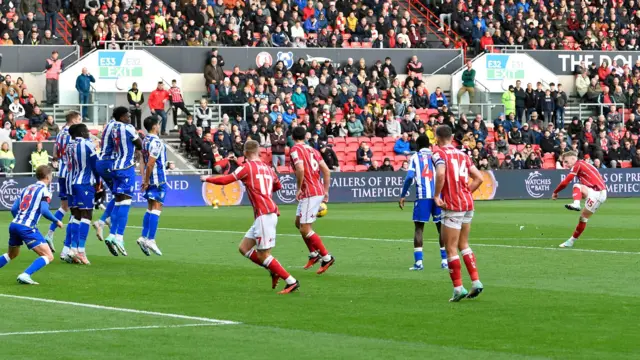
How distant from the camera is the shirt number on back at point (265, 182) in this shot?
1505 centimetres

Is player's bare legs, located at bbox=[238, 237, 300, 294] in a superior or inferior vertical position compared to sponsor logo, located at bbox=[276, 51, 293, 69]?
inferior

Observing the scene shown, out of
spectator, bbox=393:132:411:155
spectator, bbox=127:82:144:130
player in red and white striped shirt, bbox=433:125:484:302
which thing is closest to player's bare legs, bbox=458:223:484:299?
player in red and white striped shirt, bbox=433:125:484:302

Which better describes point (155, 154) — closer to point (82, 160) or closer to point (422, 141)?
point (82, 160)

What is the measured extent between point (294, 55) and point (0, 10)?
10641 mm

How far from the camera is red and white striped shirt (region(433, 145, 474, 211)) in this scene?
14125 millimetres

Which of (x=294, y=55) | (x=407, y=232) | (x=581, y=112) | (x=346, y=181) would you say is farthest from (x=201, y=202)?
(x=581, y=112)

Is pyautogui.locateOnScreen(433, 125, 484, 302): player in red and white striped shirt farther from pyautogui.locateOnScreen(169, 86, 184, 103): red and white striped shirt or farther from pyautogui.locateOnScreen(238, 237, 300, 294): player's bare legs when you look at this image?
pyautogui.locateOnScreen(169, 86, 184, 103): red and white striped shirt

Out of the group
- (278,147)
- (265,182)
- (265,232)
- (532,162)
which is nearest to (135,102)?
(278,147)

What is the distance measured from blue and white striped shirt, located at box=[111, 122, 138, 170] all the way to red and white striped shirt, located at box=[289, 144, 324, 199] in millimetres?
3462

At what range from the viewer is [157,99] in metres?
41.3

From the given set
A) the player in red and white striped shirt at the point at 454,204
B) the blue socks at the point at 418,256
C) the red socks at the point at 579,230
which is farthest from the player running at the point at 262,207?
the red socks at the point at 579,230

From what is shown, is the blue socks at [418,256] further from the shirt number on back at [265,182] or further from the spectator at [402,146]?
the spectator at [402,146]

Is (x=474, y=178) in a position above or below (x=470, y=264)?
above

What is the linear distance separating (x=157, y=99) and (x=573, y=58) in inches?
747
